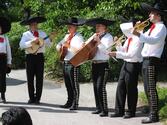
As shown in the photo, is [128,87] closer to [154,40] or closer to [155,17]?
[154,40]

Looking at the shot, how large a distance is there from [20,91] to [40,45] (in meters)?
2.70

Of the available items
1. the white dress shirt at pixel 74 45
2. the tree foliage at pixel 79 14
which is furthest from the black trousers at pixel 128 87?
the tree foliage at pixel 79 14

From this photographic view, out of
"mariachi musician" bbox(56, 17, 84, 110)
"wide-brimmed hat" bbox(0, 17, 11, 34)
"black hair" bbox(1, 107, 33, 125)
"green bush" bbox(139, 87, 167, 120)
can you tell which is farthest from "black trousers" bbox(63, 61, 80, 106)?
"black hair" bbox(1, 107, 33, 125)

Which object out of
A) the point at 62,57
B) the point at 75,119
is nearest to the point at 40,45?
the point at 62,57

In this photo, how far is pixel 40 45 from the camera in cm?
1001

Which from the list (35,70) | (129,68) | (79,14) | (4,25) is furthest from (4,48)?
(79,14)

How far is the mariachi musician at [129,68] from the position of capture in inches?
330

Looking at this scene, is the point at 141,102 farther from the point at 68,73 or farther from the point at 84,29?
the point at 84,29

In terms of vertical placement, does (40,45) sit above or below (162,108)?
above

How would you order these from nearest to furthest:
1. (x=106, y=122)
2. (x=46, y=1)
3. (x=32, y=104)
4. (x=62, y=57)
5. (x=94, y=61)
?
1. (x=106, y=122)
2. (x=94, y=61)
3. (x=62, y=57)
4. (x=32, y=104)
5. (x=46, y=1)

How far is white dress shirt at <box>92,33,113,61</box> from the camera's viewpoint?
28.8 feet

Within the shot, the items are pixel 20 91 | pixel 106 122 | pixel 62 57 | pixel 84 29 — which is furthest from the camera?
pixel 84 29

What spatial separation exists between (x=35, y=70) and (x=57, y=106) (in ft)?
3.05

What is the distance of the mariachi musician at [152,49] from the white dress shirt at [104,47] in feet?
2.57
